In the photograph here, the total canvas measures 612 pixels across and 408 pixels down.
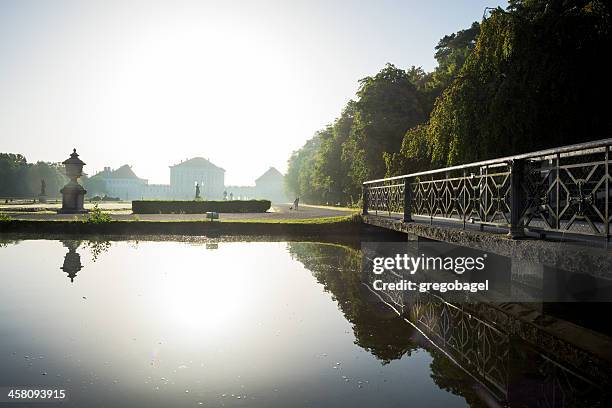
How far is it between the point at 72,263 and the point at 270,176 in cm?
Result: 16304

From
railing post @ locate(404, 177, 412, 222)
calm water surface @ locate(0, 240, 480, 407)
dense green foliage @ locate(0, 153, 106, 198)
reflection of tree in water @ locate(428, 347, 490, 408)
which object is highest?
dense green foliage @ locate(0, 153, 106, 198)

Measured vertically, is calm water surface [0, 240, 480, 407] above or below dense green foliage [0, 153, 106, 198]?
below

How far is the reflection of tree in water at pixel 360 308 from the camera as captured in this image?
17.4 feet

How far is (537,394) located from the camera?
12.8 feet

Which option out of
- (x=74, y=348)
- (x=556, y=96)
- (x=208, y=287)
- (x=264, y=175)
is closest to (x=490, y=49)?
(x=556, y=96)

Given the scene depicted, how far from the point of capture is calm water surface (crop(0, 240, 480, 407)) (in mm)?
4008

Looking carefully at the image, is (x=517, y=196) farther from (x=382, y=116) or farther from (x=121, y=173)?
(x=121, y=173)

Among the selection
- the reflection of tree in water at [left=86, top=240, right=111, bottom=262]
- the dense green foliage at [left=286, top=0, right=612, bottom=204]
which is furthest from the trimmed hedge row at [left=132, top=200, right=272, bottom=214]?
the dense green foliage at [left=286, top=0, right=612, bottom=204]

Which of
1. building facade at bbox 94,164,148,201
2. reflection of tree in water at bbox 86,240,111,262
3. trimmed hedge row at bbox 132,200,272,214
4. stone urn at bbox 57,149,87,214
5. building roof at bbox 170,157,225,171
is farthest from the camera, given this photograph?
building facade at bbox 94,164,148,201

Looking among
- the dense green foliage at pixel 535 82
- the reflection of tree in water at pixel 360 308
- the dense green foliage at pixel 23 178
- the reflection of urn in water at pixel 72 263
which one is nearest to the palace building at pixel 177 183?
the dense green foliage at pixel 23 178

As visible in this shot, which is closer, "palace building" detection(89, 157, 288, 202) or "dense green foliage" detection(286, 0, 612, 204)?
"dense green foliage" detection(286, 0, 612, 204)

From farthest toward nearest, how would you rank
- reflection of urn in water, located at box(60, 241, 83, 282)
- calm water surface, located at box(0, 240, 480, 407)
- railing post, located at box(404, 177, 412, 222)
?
railing post, located at box(404, 177, 412, 222) < reflection of urn in water, located at box(60, 241, 83, 282) < calm water surface, located at box(0, 240, 480, 407)

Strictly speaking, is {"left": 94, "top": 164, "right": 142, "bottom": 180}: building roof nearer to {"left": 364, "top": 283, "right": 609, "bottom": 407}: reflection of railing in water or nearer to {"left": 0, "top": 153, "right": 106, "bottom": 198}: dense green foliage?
{"left": 0, "top": 153, "right": 106, "bottom": 198}: dense green foliage

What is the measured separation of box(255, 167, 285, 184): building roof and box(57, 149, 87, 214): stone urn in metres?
141
